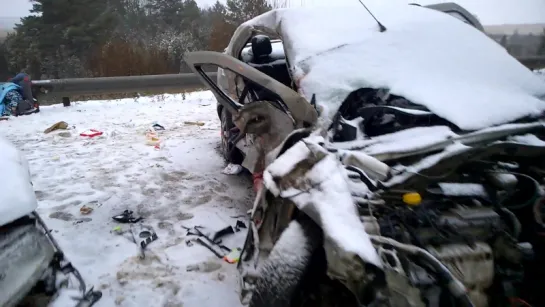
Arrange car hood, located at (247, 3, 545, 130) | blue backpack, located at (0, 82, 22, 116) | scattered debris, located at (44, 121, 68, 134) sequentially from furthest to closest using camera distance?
blue backpack, located at (0, 82, 22, 116) < scattered debris, located at (44, 121, 68, 134) < car hood, located at (247, 3, 545, 130)

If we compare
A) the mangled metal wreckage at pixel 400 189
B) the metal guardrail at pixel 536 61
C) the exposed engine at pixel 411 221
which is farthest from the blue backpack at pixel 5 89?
the metal guardrail at pixel 536 61

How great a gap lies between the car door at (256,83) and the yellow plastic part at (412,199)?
726mm

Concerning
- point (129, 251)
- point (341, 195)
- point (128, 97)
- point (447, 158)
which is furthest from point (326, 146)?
point (128, 97)

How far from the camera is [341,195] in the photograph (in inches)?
59.1

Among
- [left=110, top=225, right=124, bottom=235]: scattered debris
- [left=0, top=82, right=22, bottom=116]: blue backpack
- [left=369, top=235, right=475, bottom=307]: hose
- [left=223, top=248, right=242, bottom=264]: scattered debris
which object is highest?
[left=369, top=235, right=475, bottom=307]: hose

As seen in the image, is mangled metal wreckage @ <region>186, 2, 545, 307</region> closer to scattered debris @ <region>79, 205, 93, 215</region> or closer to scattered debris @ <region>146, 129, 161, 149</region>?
scattered debris @ <region>79, 205, 93, 215</region>

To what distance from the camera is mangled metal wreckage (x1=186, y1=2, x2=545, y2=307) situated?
54.5 inches

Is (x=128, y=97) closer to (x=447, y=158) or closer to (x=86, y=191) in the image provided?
(x=86, y=191)

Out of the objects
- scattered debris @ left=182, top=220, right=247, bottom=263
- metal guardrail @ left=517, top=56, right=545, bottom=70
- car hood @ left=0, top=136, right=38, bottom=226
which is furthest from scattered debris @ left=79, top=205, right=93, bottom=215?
metal guardrail @ left=517, top=56, right=545, bottom=70

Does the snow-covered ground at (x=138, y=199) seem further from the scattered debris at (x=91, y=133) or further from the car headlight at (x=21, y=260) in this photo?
the car headlight at (x=21, y=260)

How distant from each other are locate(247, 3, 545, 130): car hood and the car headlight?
5.41ft

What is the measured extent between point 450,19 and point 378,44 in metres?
0.88

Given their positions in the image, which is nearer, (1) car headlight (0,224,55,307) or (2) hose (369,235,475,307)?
(2) hose (369,235,475,307)

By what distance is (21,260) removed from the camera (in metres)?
1.68
